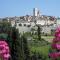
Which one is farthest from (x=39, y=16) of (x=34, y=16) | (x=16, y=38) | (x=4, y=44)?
(x=4, y=44)

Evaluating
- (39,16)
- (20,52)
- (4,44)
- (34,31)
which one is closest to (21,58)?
(20,52)

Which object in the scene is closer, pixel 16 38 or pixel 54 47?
pixel 54 47

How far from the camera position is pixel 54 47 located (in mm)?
2260

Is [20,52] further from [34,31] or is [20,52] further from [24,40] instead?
[34,31]

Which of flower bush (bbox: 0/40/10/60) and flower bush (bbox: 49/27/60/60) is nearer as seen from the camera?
flower bush (bbox: 49/27/60/60)

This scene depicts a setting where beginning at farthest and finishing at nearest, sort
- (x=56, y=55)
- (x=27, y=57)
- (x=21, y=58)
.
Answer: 1. (x=27, y=57)
2. (x=21, y=58)
3. (x=56, y=55)

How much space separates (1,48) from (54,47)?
36 centimetres

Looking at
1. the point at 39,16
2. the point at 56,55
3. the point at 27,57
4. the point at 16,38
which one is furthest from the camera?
the point at 39,16

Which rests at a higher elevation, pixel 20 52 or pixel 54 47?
pixel 54 47

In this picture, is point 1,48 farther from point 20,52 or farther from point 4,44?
point 20,52

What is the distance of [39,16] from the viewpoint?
75.7 m

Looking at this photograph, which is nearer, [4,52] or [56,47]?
[56,47]

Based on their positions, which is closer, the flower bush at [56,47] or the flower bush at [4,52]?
the flower bush at [56,47]

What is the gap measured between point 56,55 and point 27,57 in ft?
48.0
